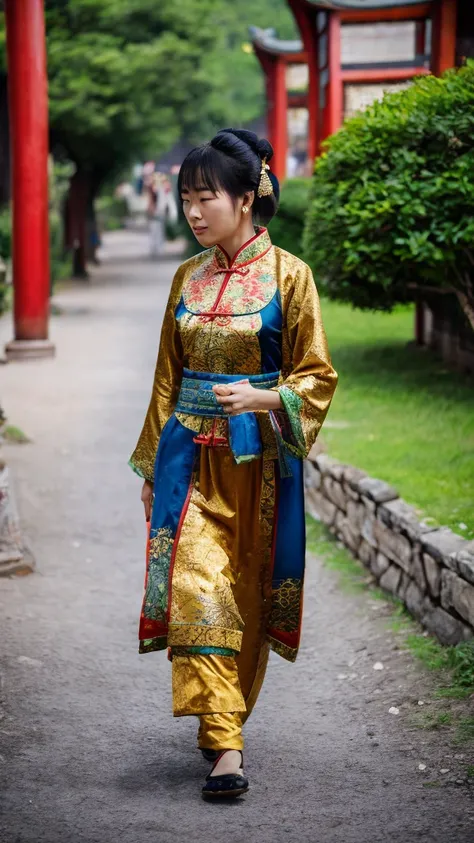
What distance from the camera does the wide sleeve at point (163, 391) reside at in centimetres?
386

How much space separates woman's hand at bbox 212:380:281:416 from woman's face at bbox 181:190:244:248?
19.1 inches

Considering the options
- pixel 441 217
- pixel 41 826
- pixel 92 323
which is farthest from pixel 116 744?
pixel 92 323

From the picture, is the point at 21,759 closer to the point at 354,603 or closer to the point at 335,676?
the point at 335,676

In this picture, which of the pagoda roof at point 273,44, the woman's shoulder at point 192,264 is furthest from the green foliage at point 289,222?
the woman's shoulder at point 192,264

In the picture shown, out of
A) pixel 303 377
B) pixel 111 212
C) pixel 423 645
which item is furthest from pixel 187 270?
pixel 111 212

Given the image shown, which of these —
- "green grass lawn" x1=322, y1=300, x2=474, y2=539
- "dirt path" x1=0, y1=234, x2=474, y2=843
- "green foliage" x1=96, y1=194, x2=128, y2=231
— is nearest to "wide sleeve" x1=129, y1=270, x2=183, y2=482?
"dirt path" x1=0, y1=234, x2=474, y2=843

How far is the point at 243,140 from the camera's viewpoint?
144 inches

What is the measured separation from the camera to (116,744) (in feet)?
13.5

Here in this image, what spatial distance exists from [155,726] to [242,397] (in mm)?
1495

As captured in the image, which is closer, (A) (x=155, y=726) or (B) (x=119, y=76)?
(A) (x=155, y=726)

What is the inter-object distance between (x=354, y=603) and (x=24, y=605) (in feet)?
5.15

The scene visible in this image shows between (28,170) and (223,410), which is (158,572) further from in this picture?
(28,170)

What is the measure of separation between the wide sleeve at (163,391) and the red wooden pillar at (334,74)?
1103cm

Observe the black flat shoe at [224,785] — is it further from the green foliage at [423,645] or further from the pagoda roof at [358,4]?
the pagoda roof at [358,4]
